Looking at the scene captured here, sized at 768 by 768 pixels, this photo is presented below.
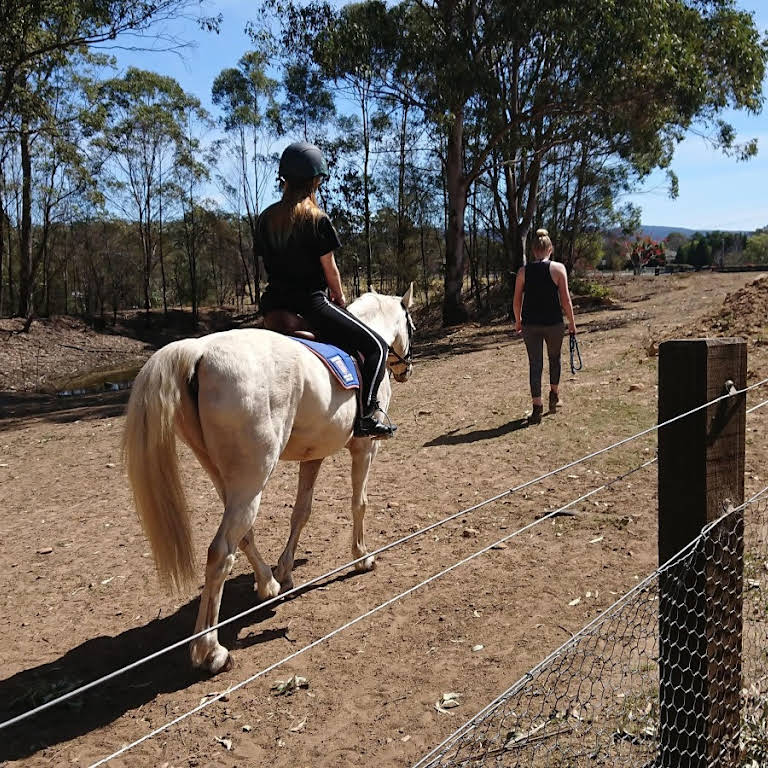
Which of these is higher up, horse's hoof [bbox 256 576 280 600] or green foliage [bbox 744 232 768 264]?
green foliage [bbox 744 232 768 264]

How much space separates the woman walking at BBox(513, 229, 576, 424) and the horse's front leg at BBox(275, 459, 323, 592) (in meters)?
4.16

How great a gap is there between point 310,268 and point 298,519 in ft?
6.26

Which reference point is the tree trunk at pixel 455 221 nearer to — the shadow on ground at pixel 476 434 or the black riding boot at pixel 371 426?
the shadow on ground at pixel 476 434

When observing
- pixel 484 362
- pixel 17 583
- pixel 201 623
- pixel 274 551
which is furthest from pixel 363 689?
pixel 484 362

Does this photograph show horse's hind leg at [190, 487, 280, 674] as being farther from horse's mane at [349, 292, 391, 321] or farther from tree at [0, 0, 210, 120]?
tree at [0, 0, 210, 120]

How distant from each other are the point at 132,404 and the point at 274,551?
2.50m

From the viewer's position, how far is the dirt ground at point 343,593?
3418 millimetres

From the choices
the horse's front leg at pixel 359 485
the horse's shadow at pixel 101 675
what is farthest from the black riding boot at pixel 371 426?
the horse's shadow at pixel 101 675

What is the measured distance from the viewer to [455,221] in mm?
23688

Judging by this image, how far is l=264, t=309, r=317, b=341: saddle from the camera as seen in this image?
15.2 ft

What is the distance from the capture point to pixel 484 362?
50.8 ft

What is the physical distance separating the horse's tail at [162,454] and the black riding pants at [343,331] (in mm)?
991

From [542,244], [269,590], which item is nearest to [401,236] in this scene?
[542,244]

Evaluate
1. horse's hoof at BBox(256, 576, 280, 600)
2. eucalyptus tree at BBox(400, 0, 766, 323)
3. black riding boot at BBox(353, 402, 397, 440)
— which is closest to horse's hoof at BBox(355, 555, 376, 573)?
horse's hoof at BBox(256, 576, 280, 600)
